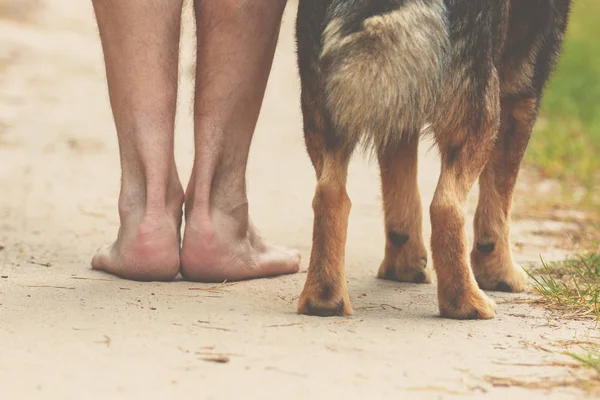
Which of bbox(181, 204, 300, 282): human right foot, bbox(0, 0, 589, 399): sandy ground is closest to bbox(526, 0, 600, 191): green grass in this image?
bbox(0, 0, 589, 399): sandy ground

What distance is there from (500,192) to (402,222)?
357mm

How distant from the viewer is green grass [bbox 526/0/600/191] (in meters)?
6.01

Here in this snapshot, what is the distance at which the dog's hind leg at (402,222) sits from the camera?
328cm

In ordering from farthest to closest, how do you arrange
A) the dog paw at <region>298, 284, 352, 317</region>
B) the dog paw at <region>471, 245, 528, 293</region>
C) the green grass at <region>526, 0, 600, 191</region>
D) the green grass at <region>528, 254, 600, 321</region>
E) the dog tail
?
the green grass at <region>526, 0, 600, 191</region>, the dog paw at <region>471, 245, 528, 293</region>, the green grass at <region>528, 254, 600, 321</region>, the dog paw at <region>298, 284, 352, 317</region>, the dog tail

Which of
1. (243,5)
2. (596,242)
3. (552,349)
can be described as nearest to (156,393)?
(552,349)

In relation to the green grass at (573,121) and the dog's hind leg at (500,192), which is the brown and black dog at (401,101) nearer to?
the dog's hind leg at (500,192)

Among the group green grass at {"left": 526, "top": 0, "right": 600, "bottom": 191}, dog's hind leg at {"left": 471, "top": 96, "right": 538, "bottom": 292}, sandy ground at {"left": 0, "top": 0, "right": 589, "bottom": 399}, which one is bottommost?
sandy ground at {"left": 0, "top": 0, "right": 589, "bottom": 399}

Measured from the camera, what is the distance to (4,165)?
4.93 meters

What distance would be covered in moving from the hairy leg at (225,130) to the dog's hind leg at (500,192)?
738 mm

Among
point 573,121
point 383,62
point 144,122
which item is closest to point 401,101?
point 383,62

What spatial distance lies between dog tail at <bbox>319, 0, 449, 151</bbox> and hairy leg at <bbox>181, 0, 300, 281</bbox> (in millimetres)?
648

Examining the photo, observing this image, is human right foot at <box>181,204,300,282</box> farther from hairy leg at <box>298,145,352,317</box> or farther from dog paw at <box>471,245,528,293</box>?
dog paw at <box>471,245,528,293</box>

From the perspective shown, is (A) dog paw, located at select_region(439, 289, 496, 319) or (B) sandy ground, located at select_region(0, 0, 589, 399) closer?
(B) sandy ground, located at select_region(0, 0, 589, 399)

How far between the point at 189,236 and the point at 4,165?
223 cm
